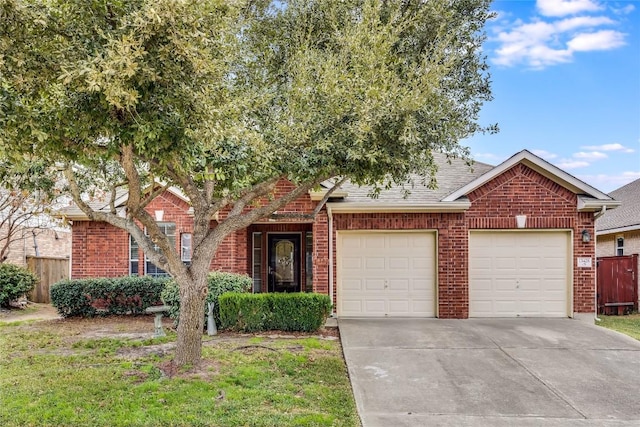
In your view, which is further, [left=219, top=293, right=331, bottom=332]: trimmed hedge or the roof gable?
the roof gable

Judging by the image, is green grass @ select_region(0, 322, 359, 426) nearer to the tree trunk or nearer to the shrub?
the tree trunk

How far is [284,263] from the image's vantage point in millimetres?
13969

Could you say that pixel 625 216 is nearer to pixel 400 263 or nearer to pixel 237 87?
pixel 400 263

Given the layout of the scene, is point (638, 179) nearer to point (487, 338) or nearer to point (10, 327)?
point (487, 338)

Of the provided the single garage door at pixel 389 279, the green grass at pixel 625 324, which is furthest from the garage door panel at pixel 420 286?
the green grass at pixel 625 324

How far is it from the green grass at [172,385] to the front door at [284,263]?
4856mm

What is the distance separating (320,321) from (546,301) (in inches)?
233

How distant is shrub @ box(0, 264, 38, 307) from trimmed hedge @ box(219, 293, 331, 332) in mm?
8065

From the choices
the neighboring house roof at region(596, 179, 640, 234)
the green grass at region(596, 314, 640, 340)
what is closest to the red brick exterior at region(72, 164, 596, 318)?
the green grass at region(596, 314, 640, 340)

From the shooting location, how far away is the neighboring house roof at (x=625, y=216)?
15.8 m

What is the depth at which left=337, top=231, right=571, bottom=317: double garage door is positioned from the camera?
462 inches

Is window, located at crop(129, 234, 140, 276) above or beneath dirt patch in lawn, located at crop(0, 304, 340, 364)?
above

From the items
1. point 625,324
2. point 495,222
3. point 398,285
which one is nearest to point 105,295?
point 398,285

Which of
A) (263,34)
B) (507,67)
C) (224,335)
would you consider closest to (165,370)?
(224,335)
